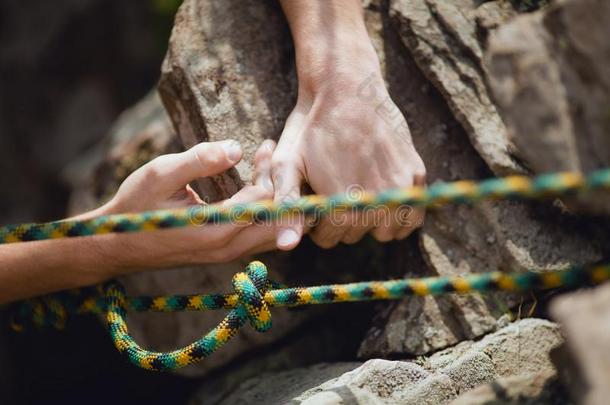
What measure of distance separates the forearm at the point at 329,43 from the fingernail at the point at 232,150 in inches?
14.1

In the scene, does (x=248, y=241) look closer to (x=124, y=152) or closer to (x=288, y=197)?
(x=288, y=197)

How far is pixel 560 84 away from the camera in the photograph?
153 centimetres

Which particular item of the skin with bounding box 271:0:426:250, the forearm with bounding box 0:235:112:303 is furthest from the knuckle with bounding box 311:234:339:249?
the forearm with bounding box 0:235:112:303

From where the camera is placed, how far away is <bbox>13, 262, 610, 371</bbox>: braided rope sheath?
1.56m

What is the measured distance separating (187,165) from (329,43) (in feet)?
2.21

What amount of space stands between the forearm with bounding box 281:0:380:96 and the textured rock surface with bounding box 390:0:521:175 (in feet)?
0.60

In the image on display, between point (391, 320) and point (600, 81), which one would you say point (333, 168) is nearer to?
point (391, 320)

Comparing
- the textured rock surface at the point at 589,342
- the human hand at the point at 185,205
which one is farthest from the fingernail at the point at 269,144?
the textured rock surface at the point at 589,342

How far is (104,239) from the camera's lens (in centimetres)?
219

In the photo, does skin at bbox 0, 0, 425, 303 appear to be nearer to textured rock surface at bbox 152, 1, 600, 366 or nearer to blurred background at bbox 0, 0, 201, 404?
textured rock surface at bbox 152, 1, 600, 366

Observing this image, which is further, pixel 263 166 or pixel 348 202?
pixel 263 166

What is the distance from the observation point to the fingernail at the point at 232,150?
80.7 inches

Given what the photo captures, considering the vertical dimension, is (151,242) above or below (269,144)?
below

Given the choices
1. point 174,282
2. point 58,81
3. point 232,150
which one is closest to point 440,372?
point 232,150
